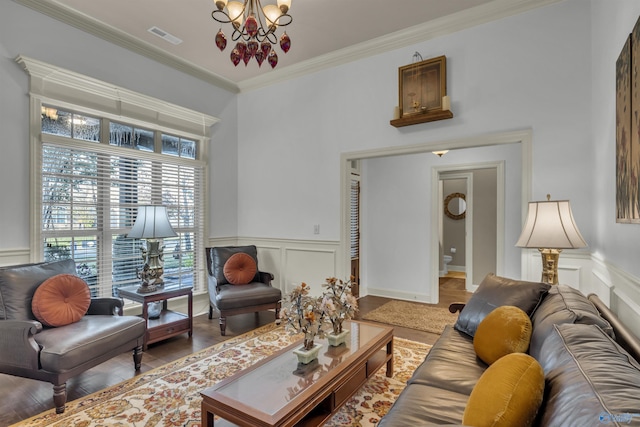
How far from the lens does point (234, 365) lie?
2871 mm

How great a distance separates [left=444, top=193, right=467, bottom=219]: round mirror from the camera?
777 cm

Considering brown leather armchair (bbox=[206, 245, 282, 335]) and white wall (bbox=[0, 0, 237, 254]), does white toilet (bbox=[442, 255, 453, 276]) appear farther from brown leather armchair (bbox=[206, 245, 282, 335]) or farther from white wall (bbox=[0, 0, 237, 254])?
white wall (bbox=[0, 0, 237, 254])

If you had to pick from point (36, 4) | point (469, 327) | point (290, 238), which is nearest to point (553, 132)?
point (469, 327)

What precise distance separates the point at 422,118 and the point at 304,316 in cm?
248

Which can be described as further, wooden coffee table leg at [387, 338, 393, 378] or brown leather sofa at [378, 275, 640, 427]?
wooden coffee table leg at [387, 338, 393, 378]

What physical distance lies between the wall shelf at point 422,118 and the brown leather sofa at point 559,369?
1.88 metres

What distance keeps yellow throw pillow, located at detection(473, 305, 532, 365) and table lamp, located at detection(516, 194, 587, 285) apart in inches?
29.7

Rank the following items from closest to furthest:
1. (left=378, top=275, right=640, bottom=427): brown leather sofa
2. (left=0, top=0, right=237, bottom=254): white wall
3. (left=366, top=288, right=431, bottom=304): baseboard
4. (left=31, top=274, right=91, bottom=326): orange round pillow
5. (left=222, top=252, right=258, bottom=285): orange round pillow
A: 1. (left=378, top=275, right=640, bottom=427): brown leather sofa
2. (left=31, top=274, right=91, bottom=326): orange round pillow
3. (left=0, top=0, right=237, bottom=254): white wall
4. (left=222, top=252, right=258, bottom=285): orange round pillow
5. (left=366, top=288, right=431, bottom=304): baseboard

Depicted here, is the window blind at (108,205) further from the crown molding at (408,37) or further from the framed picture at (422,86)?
the framed picture at (422,86)

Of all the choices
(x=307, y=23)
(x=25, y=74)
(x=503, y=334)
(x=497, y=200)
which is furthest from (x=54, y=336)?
(x=497, y=200)

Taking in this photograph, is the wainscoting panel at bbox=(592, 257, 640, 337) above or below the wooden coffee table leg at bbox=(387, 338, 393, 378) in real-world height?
above

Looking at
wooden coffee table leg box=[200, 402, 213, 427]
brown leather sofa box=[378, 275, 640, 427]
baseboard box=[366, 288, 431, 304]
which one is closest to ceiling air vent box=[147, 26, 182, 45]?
wooden coffee table leg box=[200, 402, 213, 427]

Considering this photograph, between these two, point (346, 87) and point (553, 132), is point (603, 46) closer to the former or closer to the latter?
point (553, 132)

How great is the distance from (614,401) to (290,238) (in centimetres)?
394
